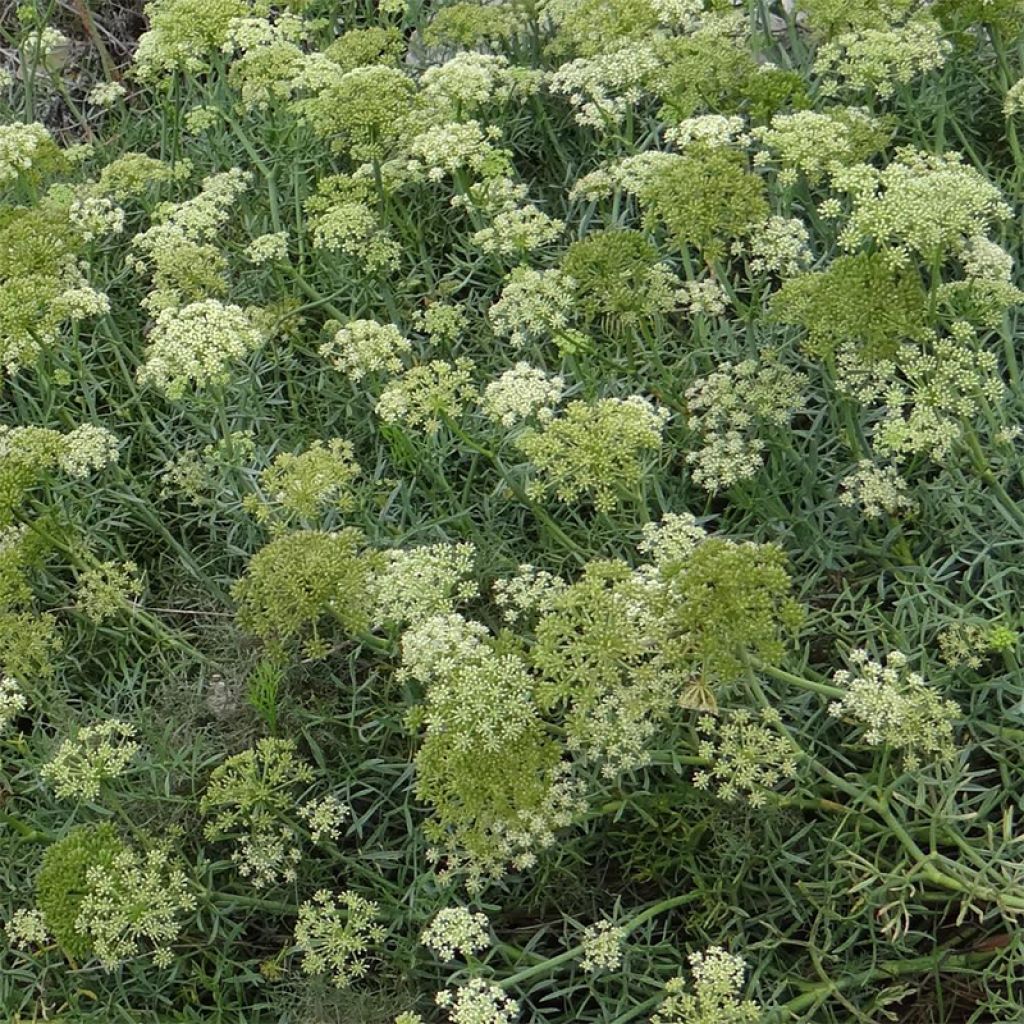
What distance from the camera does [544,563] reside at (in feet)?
15.2

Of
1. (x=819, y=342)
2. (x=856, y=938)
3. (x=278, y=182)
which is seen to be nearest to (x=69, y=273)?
(x=278, y=182)

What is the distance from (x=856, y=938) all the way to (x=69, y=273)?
3.68 metres

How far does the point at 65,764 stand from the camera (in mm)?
3932

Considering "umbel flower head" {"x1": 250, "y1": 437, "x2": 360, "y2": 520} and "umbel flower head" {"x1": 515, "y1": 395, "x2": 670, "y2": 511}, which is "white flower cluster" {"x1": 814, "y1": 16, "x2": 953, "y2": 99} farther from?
"umbel flower head" {"x1": 250, "y1": 437, "x2": 360, "y2": 520}

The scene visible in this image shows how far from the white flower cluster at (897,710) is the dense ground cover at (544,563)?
0.01m

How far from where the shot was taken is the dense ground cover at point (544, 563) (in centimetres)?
346

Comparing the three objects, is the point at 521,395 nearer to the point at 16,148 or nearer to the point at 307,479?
the point at 307,479

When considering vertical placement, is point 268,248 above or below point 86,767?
above

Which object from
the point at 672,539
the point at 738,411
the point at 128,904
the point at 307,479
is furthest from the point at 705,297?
the point at 128,904

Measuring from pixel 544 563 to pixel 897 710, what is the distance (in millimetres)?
1585

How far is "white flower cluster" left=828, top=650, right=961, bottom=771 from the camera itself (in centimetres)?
332

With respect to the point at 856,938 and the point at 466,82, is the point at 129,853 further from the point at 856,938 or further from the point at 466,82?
the point at 466,82

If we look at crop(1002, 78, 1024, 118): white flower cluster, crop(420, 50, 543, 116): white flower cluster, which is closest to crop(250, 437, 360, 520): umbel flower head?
crop(420, 50, 543, 116): white flower cluster

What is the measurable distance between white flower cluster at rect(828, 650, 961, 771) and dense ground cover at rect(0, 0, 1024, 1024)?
0.05 ft
